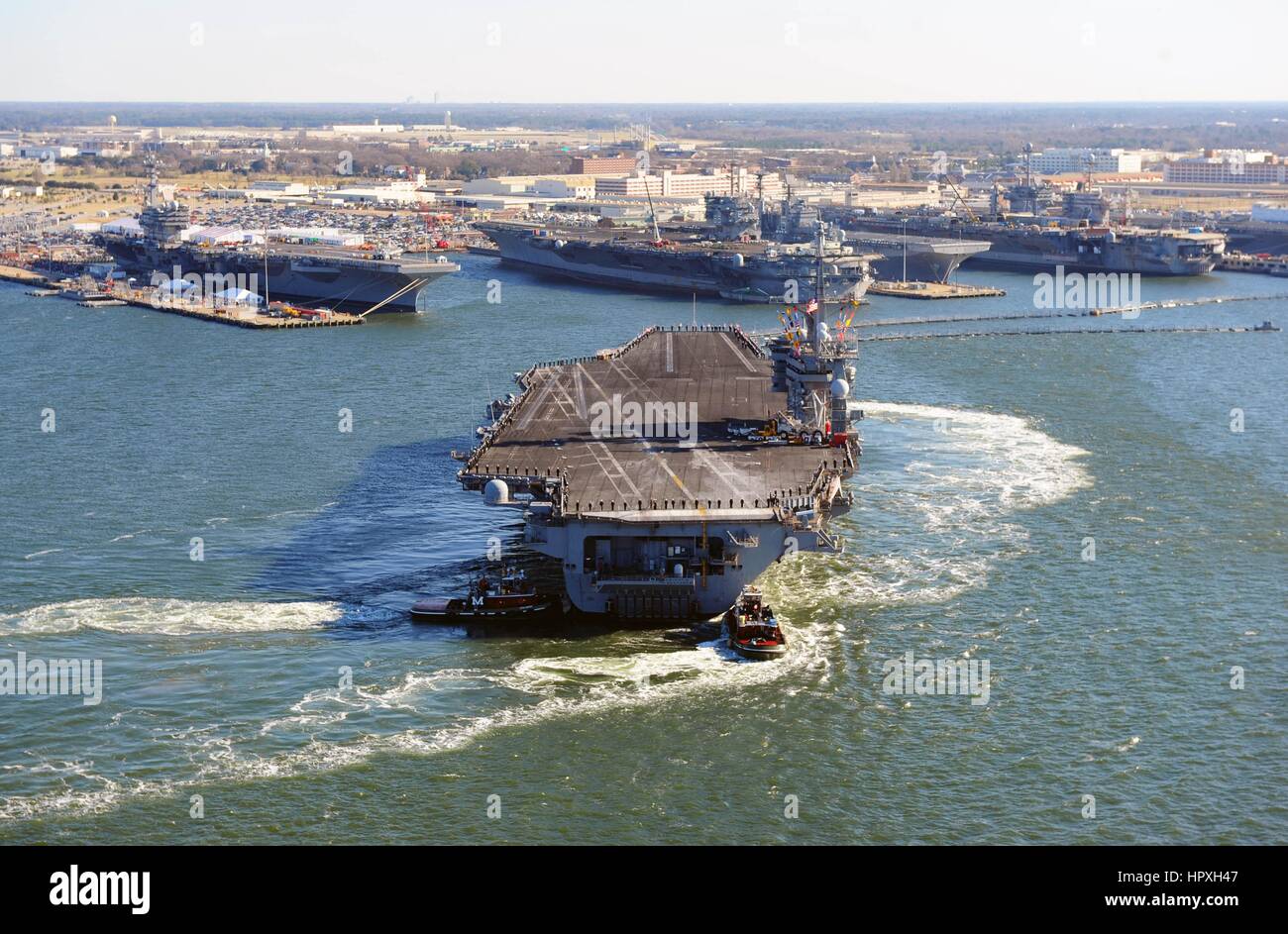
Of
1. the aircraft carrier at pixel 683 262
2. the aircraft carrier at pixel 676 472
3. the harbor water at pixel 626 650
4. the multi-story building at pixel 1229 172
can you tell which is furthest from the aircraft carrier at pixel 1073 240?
the multi-story building at pixel 1229 172

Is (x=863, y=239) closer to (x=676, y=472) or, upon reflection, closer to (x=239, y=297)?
(x=239, y=297)

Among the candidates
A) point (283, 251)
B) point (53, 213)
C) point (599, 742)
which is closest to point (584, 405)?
point (599, 742)

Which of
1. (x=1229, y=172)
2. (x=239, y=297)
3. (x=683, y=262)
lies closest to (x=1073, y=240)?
(x=683, y=262)

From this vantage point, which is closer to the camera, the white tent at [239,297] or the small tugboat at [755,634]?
the small tugboat at [755,634]

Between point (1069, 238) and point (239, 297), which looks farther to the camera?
point (1069, 238)

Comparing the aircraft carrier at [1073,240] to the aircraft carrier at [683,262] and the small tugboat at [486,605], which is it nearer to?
the aircraft carrier at [683,262]

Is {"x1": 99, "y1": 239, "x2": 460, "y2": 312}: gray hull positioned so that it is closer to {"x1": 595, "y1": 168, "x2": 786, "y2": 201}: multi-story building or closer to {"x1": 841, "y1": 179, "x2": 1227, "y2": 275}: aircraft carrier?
{"x1": 841, "y1": 179, "x2": 1227, "y2": 275}: aircraft carrier

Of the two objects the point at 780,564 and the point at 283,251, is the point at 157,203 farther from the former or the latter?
the point at 780,564
